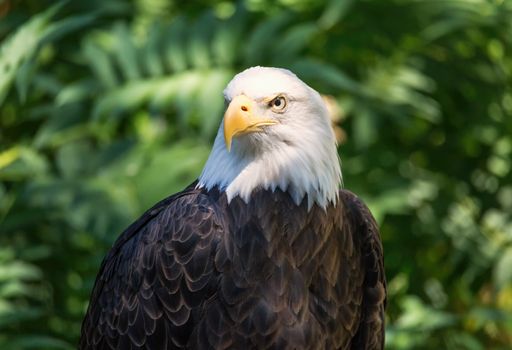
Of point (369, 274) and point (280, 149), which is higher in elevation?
point (280, 149)

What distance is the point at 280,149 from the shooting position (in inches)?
156

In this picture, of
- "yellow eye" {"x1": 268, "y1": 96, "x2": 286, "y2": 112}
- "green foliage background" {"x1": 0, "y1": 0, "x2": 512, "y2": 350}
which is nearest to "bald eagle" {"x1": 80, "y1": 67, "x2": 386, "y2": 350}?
"yellow eye" {"x1": 268, "y1": 96, "x2": 286, "y2": 112}

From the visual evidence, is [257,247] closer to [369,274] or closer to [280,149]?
[280,149]

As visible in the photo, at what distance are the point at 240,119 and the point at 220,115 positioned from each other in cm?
147

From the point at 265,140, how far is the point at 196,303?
554 mm

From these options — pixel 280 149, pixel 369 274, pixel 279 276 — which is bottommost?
pixel 369 274

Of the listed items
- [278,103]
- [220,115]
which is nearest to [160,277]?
[278,103]

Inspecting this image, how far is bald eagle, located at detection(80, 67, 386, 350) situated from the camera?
3.94m

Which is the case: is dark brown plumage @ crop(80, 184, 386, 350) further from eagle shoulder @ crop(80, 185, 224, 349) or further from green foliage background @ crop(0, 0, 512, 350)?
green foliage background @ crop(0, 0, 512, 350)

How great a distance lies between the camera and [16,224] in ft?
17.7

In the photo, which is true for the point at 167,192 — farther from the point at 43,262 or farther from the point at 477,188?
the point at 477,188

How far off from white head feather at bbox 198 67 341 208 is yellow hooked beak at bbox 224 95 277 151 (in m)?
0.03

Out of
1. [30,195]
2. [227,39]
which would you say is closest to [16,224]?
[30,195]

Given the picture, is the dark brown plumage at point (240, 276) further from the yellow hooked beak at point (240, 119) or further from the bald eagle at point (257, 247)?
the yellow hooked beak at point (240, 119)
